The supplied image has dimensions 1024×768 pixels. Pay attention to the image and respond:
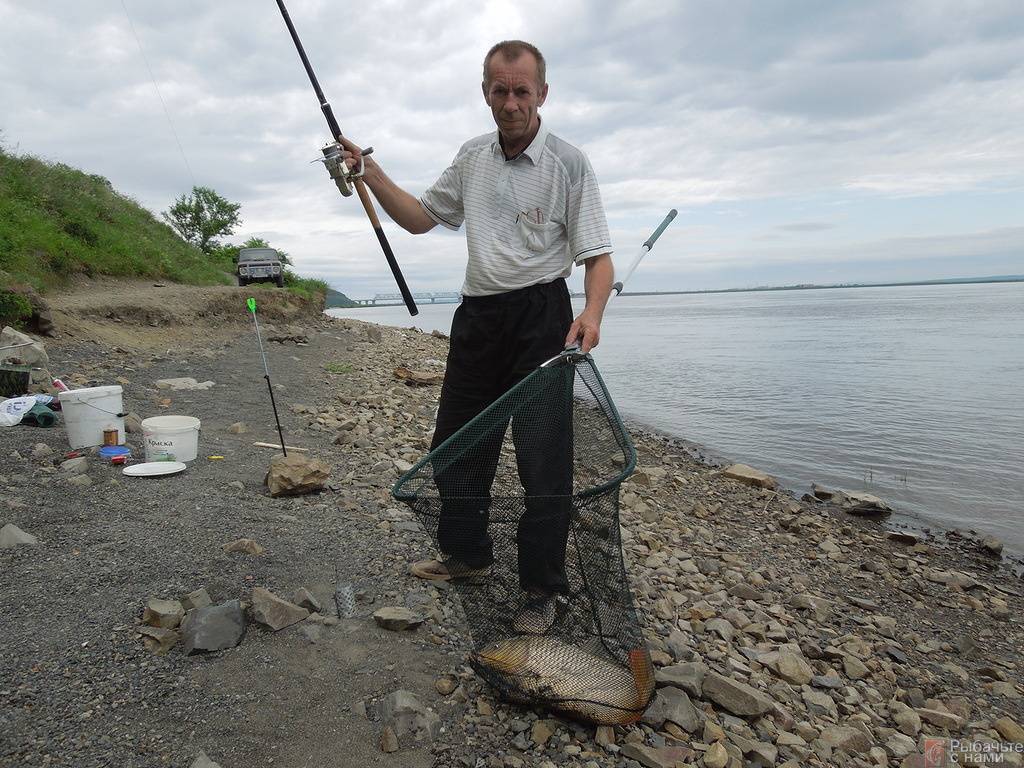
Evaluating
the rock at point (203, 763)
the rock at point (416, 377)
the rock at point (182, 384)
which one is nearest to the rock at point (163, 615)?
the rock at point (203, 763)

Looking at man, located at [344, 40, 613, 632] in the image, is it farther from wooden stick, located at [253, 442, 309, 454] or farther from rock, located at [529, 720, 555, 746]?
wooden stick, located at [253, 442, 309, 454]

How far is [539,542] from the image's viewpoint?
104 inches

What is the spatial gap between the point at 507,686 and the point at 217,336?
1148 cm

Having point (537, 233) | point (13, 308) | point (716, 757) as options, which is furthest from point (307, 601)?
point (13, 308)

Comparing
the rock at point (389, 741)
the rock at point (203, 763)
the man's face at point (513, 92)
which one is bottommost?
the rock at point (389, 741)

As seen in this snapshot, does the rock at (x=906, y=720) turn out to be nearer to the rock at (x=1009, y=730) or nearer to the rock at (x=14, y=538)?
the rock at (x=1009, y=730)

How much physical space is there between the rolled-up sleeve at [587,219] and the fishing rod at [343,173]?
3.54ft

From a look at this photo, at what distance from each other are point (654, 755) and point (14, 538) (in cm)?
312

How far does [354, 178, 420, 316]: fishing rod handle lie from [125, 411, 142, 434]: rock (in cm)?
310

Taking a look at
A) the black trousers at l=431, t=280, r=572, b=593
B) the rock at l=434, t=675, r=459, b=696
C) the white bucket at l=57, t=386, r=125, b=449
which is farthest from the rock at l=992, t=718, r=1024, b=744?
the white bucket at l=57, t=386, r=125, b=449

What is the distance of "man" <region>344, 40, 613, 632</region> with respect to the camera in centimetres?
267

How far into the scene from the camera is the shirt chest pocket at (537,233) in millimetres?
2854

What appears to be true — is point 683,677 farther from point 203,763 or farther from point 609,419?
point 203,763

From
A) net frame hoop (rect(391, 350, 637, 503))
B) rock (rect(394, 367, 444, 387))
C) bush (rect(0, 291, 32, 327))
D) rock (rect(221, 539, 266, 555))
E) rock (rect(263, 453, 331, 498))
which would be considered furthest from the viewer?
rock (rect(394, 367, 444, 387))
